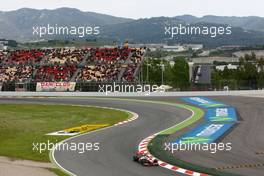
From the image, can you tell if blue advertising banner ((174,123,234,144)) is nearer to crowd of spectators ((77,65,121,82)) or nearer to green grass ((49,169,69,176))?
green grass ((49,169,69,176))

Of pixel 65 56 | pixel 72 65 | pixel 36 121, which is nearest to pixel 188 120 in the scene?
pixel 36 121

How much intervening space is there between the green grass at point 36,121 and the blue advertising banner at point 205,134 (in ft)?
23.9

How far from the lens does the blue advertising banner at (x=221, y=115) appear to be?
3666cm

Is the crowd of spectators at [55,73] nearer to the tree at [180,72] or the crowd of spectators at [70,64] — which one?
the crowd of spectators at [70,64]

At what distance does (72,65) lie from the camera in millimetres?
72688

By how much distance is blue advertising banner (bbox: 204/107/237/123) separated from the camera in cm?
3666

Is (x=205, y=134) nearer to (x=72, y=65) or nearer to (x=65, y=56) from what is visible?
(x=72, y=65)

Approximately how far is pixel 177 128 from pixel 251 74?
46.4 meters

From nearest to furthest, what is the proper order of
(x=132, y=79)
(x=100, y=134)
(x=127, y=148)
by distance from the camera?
(x=127, y=148), (x=100, y=134), (x=132, y=79)

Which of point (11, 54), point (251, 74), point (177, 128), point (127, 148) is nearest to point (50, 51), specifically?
point (11, 54)

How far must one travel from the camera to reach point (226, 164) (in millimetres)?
21219

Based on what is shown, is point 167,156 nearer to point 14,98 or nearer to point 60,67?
point 14,98

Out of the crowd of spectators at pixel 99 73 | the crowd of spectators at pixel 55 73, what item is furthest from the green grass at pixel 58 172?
the crowd of spectators at pixel 55 73

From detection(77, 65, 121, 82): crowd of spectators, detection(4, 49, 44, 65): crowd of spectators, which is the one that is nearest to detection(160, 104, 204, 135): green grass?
detection(77, 65, 121, 82): crowd of spectators
